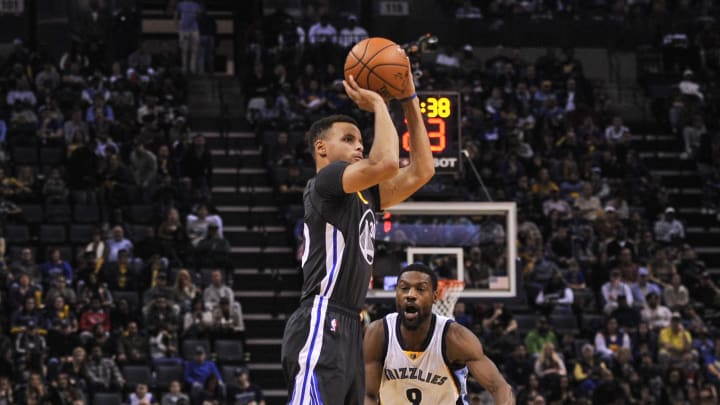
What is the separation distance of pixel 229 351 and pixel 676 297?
7416mm

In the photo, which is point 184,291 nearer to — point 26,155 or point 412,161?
point 26,155

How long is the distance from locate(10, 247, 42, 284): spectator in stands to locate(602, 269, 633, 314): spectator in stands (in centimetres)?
858

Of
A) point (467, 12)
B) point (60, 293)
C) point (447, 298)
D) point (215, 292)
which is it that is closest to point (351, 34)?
point (467, 12)

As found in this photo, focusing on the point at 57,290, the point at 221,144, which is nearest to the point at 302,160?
the point at 221,144

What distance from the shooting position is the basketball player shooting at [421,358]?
8930 mm

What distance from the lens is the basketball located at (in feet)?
23.0

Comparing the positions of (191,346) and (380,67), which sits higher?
(380,67)

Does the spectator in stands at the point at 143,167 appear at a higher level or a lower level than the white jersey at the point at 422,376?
higher

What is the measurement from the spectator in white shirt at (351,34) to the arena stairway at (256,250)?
2840 millimetres

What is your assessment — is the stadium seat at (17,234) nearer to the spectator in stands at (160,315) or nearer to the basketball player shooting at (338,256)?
the spectator in stands at (160,315)

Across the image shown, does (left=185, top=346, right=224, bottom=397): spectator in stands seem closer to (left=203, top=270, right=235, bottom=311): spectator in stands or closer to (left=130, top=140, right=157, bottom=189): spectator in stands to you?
(left=203, top=270, right=235, bottom=311): spectator in stands

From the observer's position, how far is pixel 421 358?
9.04m

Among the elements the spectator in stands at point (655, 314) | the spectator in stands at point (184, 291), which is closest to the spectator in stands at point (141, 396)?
the spectator in stands at point (184, 291)

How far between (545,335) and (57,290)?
700 cm
